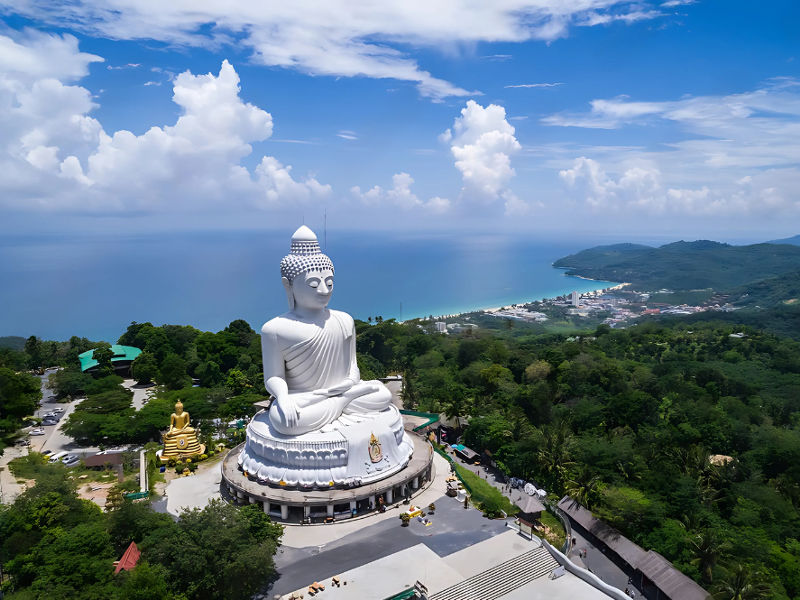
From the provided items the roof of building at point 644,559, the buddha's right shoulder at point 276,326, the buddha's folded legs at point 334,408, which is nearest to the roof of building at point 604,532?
the roof of building at point 644,559

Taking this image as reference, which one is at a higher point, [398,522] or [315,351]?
[315,351]

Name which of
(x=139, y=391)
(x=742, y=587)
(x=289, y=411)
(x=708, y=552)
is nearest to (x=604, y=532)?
(x=708, y=552)

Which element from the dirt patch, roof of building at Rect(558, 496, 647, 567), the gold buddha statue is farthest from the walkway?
the dirt patch

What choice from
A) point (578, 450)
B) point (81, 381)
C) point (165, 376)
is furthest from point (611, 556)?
point (81, 381)

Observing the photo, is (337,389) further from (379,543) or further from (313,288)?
(379,543)

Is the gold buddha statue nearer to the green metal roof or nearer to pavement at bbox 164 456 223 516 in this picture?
pavement at bbox 164 456 223 516

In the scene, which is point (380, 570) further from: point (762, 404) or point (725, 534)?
point (762, 404)

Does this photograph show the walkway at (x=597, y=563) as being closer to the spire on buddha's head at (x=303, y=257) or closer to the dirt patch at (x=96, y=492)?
the spire on buddha's head at (x=303, y=257)
